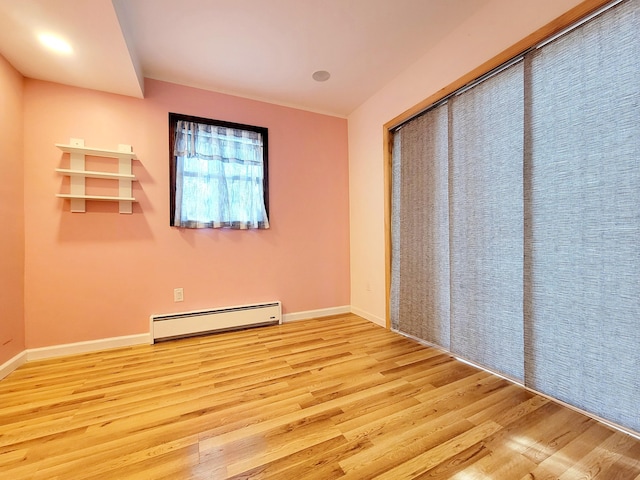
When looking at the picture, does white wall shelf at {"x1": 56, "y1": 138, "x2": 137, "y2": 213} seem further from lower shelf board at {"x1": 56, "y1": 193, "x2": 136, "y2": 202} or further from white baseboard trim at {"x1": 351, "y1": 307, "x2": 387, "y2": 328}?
white baseboard trim at {"x1": 351, "y1": 307, "x2": 387, "y2": 328}

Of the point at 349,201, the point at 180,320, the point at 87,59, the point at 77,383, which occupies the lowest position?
the point at 77,383

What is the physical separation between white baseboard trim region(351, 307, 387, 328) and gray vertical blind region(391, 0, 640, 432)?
66 cm

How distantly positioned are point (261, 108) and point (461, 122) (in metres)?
2.09

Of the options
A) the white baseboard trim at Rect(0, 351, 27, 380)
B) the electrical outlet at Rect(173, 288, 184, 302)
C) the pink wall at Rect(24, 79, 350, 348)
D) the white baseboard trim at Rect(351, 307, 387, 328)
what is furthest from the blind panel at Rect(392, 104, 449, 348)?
the white baseboard trim at Rect(0, 351, 27, 380)

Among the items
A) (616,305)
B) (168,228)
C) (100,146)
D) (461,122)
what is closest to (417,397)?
(616,305)

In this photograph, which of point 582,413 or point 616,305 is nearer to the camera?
point 616,305

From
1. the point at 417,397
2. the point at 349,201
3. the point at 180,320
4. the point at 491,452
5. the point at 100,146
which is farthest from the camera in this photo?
the point at 349,201

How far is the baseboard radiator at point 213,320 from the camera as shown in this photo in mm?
2389

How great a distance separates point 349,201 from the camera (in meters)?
3.34

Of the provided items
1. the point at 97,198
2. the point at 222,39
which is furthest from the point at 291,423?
the point at 222,39

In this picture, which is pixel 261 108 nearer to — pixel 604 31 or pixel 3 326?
pixel 604 31

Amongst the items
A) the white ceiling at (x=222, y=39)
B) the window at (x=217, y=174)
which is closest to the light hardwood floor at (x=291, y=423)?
the window at (x=217, y=174)

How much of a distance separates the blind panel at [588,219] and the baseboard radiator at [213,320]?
228 cm

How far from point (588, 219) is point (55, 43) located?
350 cm
